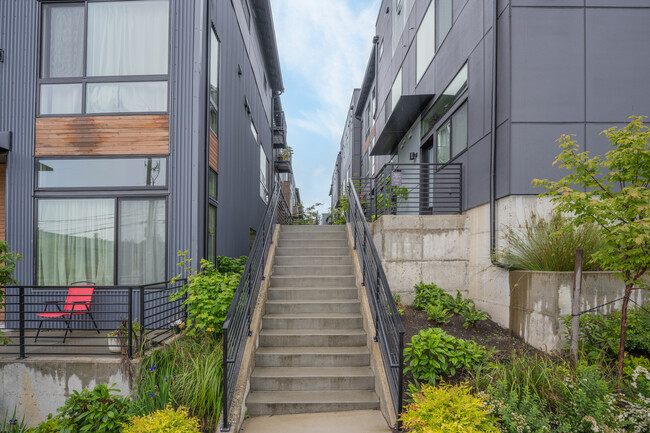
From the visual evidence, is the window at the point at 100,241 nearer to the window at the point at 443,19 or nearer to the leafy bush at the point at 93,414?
the leafy bush at the point at 93,414

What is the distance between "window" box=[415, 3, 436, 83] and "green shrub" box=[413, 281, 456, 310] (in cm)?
608

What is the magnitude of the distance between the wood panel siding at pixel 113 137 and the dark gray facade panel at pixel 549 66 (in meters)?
5.99

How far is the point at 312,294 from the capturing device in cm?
641

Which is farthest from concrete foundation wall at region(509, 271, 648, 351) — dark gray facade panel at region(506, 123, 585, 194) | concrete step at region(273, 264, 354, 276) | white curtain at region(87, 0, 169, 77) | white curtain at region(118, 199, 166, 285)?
white curtain at region(87, 0, 169, 77)

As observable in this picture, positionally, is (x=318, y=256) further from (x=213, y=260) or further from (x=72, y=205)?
(x=72, y=205)

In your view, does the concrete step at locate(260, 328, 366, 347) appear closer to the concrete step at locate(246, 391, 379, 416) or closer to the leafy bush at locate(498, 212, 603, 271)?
the concrete step at locate(246, 391, 379, 416)

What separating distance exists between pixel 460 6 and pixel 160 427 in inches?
349

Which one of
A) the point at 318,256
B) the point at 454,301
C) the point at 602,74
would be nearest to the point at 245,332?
the point at 318,256

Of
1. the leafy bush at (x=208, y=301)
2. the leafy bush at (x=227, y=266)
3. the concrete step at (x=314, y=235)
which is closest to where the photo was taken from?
the leafy bush at (x=208, y=301)

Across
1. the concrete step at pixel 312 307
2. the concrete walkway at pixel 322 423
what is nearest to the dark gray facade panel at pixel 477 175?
the concrete step at pixel 312 307

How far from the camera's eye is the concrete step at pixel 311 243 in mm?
8172

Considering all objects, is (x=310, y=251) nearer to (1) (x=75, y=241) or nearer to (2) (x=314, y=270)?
(2) (x=314, y=270)

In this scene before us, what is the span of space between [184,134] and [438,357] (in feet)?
17.4

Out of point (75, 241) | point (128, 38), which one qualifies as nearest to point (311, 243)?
point (75, 241)
